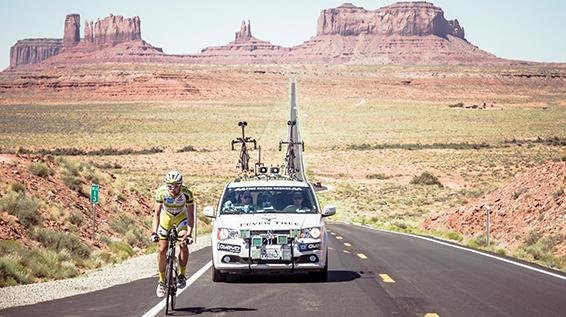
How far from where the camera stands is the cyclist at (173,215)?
1084cm

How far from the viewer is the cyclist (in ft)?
35.6

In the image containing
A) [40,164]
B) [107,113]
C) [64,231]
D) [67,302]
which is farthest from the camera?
[107,113]

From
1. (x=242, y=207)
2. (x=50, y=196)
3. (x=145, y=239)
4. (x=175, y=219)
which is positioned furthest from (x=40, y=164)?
(x=175, y=219)

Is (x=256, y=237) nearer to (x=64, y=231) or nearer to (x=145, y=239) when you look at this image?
(x=64, y=231)

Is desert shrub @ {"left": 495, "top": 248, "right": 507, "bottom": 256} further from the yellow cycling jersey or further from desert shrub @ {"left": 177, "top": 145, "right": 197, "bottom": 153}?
desert shrub @ {"left": 177, "top": 145, "right": 197, "bottom": 153}

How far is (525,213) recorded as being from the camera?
78.3 ft

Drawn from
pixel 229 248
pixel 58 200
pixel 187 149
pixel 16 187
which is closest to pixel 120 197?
pixel 58 200

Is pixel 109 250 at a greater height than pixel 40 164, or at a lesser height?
lesser

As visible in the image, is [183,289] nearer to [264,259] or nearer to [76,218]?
[264,259]

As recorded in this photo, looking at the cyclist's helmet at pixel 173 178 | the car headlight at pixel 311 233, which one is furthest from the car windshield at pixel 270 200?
the cyclist's helmet at pixel 173 178

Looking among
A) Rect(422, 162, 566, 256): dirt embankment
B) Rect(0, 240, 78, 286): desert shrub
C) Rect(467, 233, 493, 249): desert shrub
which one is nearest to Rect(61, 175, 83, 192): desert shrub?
Rect(0, 240, 78, 286): desert shrub

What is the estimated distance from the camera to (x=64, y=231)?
20.5 metres

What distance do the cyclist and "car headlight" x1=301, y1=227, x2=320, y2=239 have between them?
2248 millimetres

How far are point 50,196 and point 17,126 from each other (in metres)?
94.5
